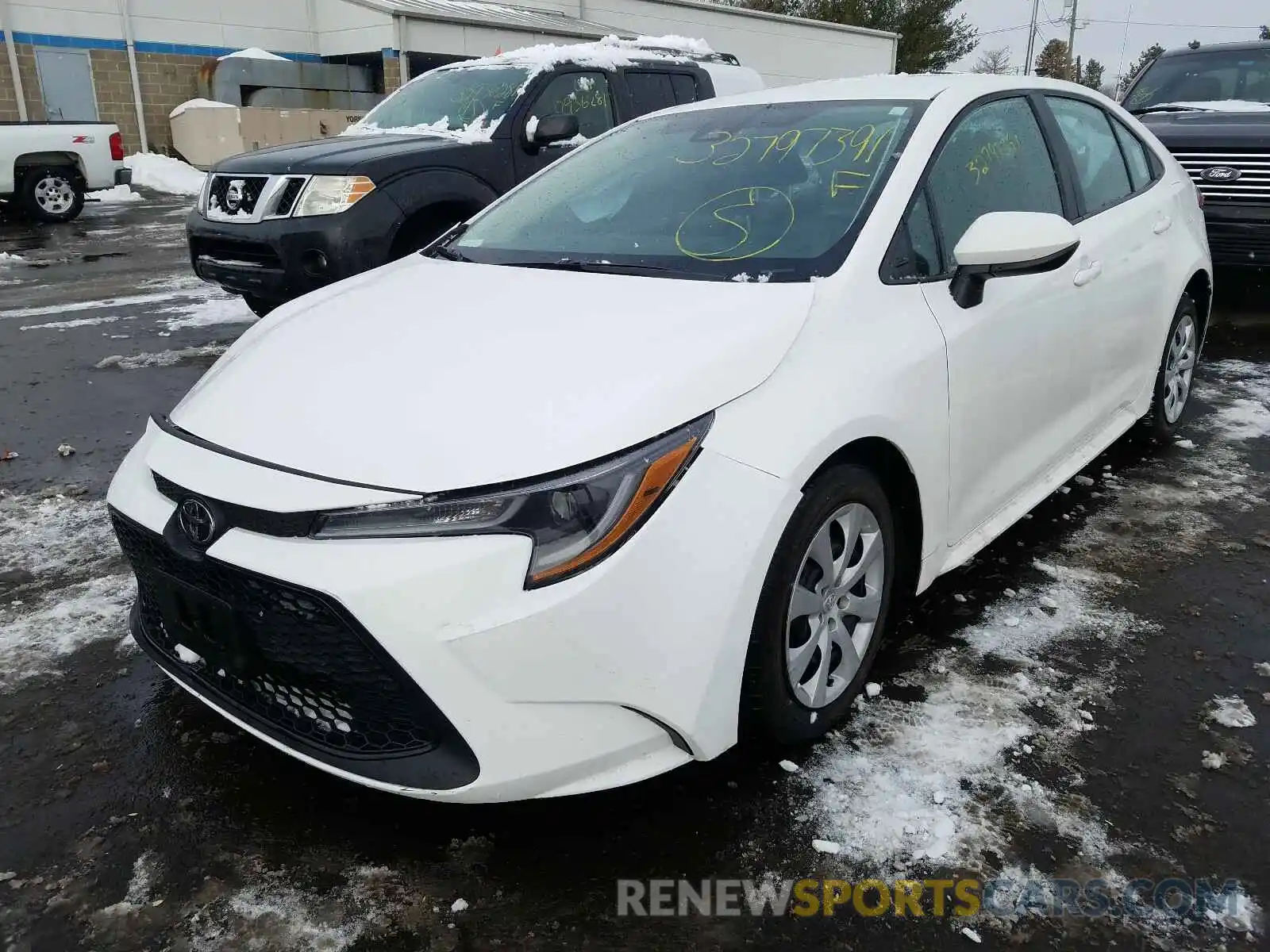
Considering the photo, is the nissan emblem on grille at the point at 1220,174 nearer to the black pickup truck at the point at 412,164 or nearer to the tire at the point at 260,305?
the black pickup truck at the point at 412,164

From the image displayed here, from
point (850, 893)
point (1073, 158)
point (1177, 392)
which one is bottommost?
point (850, 893)

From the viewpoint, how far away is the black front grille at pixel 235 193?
6207 mm

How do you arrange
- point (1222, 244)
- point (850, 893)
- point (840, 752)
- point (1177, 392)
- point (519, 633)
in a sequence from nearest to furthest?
point (519, 633) < point (850, 893) < point (840, 752) < point (1177, 392) < point (1222, 244)

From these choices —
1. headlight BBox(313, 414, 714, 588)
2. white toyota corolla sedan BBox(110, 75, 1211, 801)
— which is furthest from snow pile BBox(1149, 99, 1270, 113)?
headlight BBox(313, 414, 714, 588)

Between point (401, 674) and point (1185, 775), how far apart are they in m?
1.89

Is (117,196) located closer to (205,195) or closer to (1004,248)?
(205,195)

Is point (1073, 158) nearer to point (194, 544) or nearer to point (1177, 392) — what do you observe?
point (1177, 392)

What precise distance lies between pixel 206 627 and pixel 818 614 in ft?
4.56

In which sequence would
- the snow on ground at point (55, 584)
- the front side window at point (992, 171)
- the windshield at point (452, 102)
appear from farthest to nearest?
the windshield at point (452, 102) → the snow on ground at point (55, 584) → the front side window at point (992, 171)

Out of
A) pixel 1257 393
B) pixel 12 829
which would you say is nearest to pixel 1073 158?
pixel 1257 393

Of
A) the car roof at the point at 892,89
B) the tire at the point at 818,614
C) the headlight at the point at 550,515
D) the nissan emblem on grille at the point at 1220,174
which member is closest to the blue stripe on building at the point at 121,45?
the nissan emblem on grille at the point at 1220,174

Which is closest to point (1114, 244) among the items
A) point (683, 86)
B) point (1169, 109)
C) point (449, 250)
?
point (449, 250)

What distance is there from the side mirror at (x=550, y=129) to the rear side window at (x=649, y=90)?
2.82 ft

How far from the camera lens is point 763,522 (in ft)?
6.84
